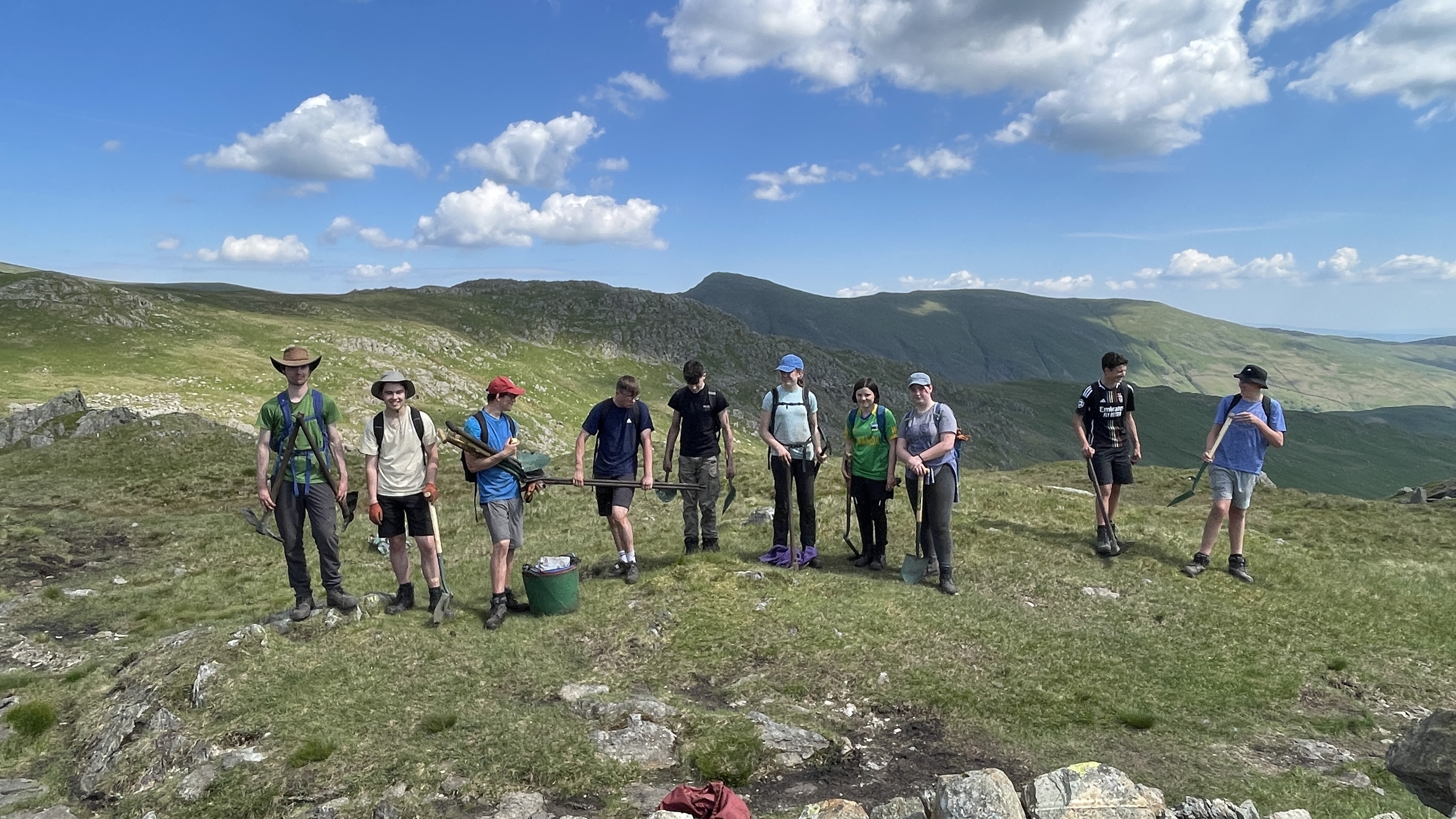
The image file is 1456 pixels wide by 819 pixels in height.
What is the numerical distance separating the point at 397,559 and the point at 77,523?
17.8 metres

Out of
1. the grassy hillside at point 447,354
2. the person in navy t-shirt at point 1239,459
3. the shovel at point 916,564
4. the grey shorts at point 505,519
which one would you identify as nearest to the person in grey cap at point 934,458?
the shovel at point 916,564

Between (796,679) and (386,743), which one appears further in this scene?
(796,679)

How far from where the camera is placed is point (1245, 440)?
13531 mm

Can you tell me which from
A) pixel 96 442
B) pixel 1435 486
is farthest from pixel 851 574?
pixel 96 442

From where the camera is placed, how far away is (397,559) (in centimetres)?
1140

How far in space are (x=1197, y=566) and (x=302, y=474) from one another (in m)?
16.0

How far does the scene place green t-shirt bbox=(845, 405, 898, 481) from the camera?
13.2m

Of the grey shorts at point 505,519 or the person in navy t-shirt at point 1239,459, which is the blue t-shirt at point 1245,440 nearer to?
the person in navy t-shirt at point 1239,459

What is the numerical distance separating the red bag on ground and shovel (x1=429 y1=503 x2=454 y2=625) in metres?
6.17

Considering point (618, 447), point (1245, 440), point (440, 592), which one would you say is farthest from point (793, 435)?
point (1245, 440)

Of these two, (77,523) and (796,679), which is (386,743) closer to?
(796,679)

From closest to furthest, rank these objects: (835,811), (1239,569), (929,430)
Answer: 1. (835,811)
2. (929,430)
3. (1239,569)

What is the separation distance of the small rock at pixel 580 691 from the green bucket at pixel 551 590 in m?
2.35

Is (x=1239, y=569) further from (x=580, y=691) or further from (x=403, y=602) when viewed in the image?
(x=403, y=602)
